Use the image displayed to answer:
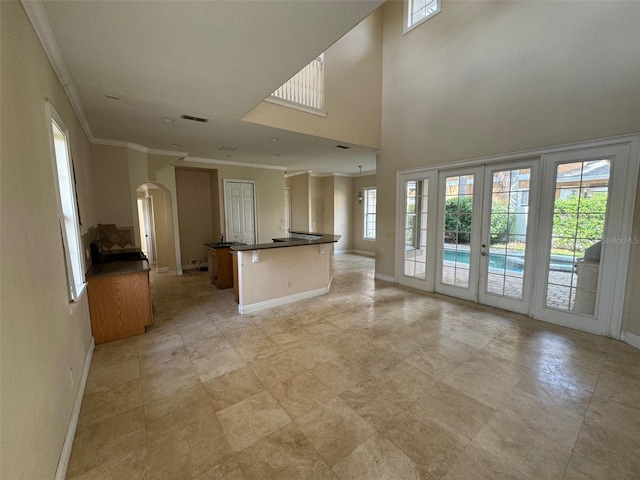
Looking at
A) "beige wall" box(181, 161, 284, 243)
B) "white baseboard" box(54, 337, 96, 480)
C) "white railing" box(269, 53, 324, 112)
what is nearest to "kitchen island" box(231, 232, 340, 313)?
"white baseboard" box(54, 337, 96, 480)

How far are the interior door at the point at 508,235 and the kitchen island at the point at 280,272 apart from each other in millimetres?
2545

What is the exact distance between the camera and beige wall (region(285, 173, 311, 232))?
900cm

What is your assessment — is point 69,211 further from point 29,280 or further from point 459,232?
point 459,232

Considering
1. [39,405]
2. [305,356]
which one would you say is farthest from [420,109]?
[39,405]

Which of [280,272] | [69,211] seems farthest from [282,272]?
[69,211]

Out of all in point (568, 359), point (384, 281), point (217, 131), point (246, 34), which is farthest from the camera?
point (384, 281)

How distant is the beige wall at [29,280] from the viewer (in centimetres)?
111

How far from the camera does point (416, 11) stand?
4918 millimetres

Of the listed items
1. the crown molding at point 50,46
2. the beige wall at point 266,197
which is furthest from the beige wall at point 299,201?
the crown molding at point 50,46

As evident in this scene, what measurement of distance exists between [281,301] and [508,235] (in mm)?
3601

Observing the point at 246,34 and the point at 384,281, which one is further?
the point at 384,281

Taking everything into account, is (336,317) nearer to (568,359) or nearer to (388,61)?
(568,359)

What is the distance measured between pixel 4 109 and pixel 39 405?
4.74 ft

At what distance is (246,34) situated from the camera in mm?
1881
